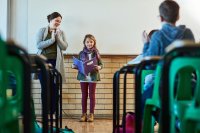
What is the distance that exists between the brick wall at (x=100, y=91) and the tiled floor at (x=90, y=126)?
0.28 m

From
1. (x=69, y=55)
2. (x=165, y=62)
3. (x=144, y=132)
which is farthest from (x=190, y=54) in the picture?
(x=69, y=55)

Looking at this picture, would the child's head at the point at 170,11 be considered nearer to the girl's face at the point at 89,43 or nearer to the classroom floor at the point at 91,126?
the classroom floor at the point at 91,126

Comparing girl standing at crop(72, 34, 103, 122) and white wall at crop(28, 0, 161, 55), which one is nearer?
girl standing at crop(72, 34, 103, 122)

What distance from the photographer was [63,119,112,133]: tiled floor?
13.7 ft

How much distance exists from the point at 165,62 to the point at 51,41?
3.25 m

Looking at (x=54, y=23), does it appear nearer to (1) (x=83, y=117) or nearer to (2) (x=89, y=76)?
(2) (x=89, y=76)

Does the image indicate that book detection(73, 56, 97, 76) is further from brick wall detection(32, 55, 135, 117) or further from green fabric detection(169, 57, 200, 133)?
green fabric detection(169, 57, 200, 133)

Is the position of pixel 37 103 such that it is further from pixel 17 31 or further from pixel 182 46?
pixel 182 46

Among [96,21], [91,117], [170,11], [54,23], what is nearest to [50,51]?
[54,23]

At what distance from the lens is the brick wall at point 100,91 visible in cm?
539

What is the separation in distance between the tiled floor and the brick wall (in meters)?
0.28

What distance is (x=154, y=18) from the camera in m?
5.42

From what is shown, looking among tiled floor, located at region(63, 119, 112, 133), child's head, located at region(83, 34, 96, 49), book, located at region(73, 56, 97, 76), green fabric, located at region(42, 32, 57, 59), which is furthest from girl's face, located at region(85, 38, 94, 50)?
tiled floor, located at region(63, 119, 112, 133)

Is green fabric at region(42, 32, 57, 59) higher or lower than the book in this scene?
higher
